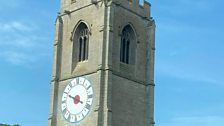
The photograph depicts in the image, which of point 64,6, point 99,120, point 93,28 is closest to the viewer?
point 99,120

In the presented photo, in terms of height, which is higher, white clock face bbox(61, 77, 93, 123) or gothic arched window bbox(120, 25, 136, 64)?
gothic arched window bbox(120, 25, 136, 64)

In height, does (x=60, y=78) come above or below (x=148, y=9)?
below

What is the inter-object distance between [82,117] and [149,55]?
995cm

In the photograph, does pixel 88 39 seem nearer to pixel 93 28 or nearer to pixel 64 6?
pixel 93 28

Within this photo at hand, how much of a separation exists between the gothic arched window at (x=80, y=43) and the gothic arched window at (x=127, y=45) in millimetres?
3301

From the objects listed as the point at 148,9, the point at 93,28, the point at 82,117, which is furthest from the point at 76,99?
the point at 148,9

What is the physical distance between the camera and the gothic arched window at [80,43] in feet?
214

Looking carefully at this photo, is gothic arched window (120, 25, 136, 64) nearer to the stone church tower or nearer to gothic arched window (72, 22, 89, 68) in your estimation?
the stone church tower

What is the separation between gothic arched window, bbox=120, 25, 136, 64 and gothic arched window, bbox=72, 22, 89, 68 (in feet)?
Answer: 10.8

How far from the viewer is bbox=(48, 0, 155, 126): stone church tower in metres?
61.7

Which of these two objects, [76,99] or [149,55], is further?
[149,55]

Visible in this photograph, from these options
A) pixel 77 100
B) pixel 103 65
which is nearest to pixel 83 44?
pixel 103 65

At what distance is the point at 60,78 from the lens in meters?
66.0

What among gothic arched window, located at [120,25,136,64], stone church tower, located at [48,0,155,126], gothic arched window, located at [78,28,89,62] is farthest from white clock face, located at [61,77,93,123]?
gothic arched window, located at [120,25,136,64]
